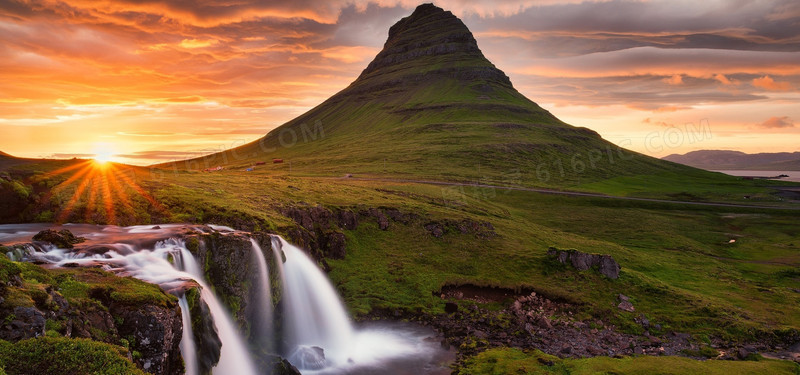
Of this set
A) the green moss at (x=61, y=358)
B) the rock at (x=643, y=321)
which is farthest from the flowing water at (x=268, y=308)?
the rock at (x=643, y=321)

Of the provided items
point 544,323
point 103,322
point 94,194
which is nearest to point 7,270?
point 103,322

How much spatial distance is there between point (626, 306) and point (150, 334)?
38.7 metres

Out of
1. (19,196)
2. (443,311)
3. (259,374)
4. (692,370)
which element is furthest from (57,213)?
(692,370)

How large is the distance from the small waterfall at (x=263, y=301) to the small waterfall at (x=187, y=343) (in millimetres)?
9522

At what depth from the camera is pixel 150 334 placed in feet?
52.0

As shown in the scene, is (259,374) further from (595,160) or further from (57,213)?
(595,160)

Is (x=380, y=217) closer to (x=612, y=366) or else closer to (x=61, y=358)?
(x=612, y=366)

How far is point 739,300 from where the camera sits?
42.4m

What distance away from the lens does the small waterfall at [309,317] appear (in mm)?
30031

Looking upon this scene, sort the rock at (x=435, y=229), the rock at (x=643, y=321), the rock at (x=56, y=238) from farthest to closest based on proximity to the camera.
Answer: the rock at (x=435, y=229), the rock at (x=643, y=321), the rock at (x=56, y=238)

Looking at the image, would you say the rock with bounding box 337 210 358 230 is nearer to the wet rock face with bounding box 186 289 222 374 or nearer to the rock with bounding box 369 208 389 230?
the rock with bounding box 369 208 389 230

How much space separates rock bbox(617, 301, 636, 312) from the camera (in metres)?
38.5

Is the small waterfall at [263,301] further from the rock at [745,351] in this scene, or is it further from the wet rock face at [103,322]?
the rock at [745,351]

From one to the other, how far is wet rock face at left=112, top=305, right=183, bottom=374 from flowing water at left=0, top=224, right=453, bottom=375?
2195mm
